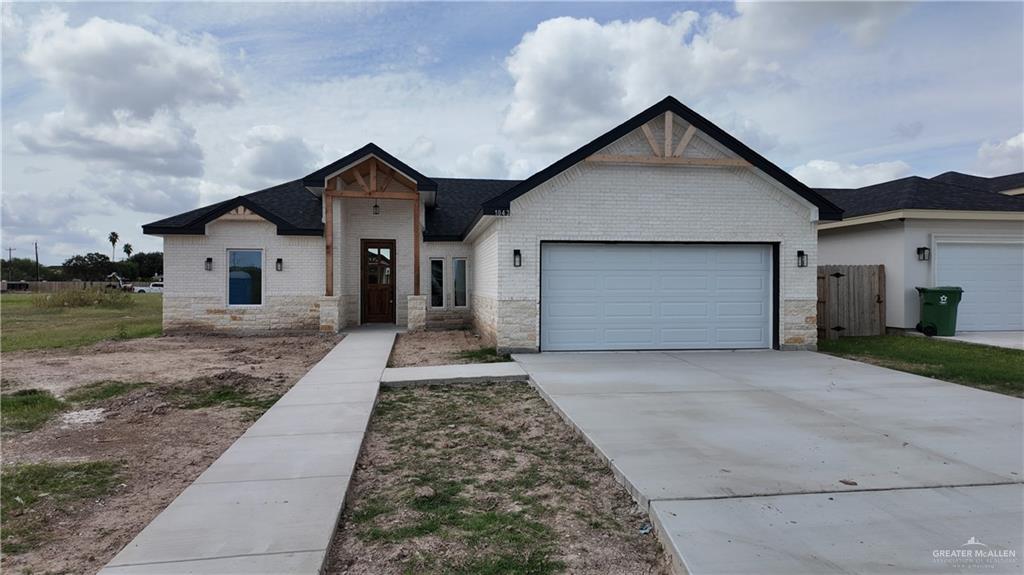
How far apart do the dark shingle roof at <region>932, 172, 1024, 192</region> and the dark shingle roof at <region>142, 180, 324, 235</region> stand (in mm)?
21605

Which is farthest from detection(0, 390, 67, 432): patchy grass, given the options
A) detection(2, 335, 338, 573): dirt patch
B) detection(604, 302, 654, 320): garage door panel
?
detection(604, 302, 654, 320): garage door panel

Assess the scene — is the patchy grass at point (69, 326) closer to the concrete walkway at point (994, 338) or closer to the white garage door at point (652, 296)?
the white garage door at point (652, 296)

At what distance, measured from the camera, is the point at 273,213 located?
50.8 feet

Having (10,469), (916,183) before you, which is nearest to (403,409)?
(10,469)

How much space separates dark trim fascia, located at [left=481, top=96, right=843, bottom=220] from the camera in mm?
10305

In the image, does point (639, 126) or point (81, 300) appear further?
point (81, 300)

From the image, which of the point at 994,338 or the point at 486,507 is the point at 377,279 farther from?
the point at 994,338

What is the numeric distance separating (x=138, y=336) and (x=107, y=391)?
26.1 feet

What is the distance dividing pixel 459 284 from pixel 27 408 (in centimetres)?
1106

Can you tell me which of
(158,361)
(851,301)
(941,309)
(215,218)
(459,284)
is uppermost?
(215,218)

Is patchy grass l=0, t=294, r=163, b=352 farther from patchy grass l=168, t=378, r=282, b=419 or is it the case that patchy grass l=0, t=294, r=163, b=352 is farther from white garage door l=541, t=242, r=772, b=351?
white garage door l=541, t=242, r=772, b=351

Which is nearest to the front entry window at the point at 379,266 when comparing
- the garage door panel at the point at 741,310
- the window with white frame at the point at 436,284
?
the window with white frame at the point at 436,284

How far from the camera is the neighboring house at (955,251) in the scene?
13.2 m

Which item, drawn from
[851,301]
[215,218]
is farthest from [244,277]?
[851,301]
